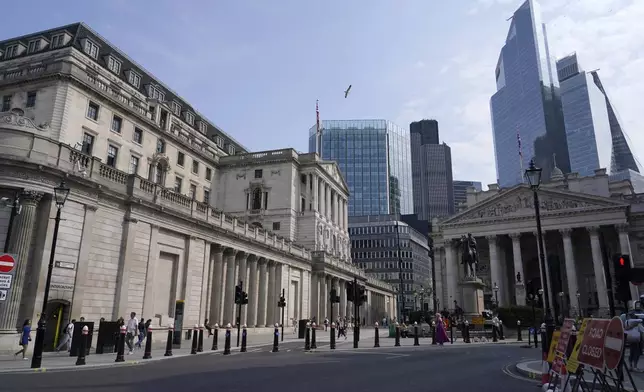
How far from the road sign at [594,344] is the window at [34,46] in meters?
53.0

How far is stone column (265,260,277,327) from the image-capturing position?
44688 mm

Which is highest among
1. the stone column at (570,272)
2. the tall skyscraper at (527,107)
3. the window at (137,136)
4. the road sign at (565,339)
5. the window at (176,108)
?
the tall skyscraper at (527,107)

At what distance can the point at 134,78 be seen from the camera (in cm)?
5203

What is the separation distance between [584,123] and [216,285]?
163964mm

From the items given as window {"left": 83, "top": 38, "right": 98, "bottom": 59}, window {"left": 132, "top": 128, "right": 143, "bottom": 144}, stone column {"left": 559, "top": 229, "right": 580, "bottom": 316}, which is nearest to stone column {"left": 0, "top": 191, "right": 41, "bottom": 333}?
window {"left": 132, "top": 128, "right": 143, "bottom": 144}

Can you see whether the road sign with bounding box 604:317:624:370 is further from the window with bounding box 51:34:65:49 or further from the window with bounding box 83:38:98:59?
the window with bounding box 51:34:65:49

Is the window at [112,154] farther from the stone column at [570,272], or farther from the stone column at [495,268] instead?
the stone column at [570,272]

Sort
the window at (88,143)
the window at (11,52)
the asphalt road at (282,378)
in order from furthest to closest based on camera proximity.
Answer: the window at (11,52) < the window at (88,143) < the asphalt road at (282,378)

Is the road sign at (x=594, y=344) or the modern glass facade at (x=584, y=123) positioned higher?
the modern glass facade at (x=584, y=123)

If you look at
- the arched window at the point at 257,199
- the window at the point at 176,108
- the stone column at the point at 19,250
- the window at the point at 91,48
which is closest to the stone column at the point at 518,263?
the arched window at the point at 257,199

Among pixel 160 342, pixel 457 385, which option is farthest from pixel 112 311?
pixel 457 385

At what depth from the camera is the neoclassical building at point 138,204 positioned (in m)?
21.1

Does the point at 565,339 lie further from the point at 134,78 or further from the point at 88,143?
the point at 134,78

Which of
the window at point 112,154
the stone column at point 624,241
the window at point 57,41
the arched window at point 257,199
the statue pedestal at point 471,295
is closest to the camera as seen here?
the statue pedestal at point 471,295
